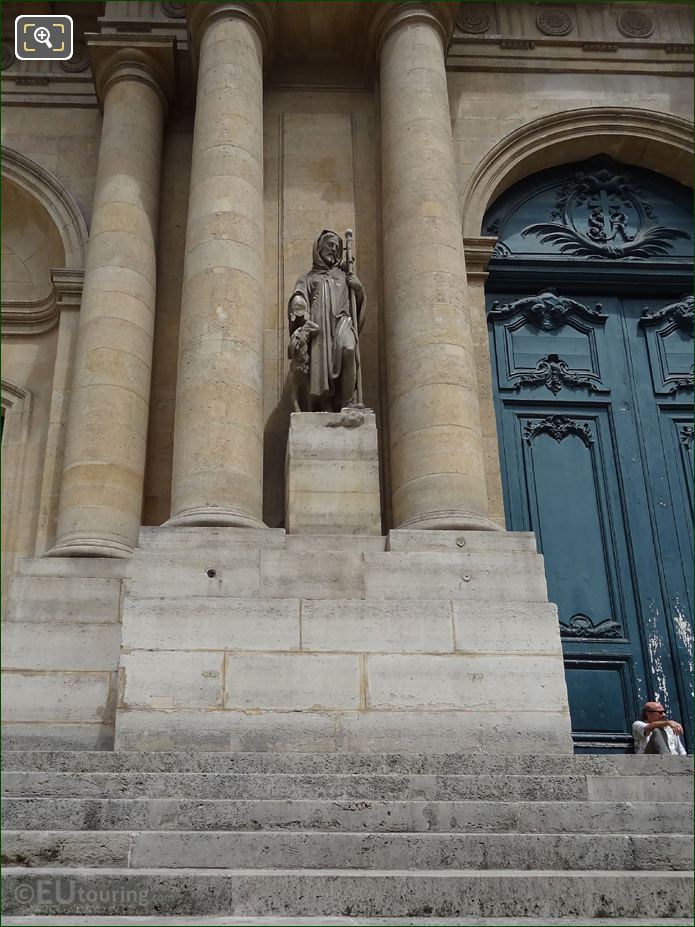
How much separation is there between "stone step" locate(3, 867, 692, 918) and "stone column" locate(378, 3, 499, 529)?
478 cm

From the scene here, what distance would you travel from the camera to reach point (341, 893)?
4805 millimetres

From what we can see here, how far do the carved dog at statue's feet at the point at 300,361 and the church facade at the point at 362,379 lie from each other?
39cm

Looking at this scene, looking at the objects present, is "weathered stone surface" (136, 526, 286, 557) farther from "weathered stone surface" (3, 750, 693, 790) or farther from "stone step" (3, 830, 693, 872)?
"stone step" (3, 830, 693, 872)

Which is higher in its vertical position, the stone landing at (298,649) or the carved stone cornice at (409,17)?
the carved stone cornice at (409,17)

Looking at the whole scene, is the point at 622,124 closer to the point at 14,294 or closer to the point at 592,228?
the point at 592,228

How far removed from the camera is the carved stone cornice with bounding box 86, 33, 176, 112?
43.2 ft

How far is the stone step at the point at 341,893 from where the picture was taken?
4719mm

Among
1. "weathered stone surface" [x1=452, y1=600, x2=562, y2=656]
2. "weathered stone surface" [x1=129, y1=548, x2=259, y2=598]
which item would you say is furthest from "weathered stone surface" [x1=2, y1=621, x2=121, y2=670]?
"weathered stone surface" [x1=452, y1=600, x2=562, y2=656]

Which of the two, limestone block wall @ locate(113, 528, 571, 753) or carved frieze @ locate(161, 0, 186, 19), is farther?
carved frieze @ locate(161, 0, 186, 19)

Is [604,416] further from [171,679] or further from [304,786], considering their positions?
[304,786]

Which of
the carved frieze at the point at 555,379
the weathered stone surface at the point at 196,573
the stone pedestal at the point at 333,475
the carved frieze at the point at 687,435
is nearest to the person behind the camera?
the weathered stone surface at the point at 196,573

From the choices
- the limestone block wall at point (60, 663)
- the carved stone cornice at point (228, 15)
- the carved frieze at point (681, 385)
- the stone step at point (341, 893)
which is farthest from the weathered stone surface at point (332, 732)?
the carved stone cornice at point (228, 15)

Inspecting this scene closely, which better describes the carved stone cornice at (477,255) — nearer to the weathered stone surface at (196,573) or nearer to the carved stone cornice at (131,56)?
the carved stone cornice at (131,56)

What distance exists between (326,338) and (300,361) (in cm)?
38
